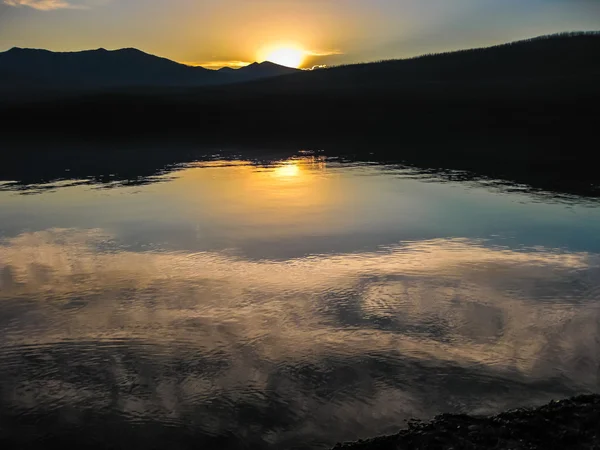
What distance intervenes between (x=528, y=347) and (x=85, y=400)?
16.4ft

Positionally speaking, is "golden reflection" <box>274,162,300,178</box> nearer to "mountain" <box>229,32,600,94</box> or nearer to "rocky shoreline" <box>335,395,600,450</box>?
"rocky shoreline" <box>335,395,600,450</box>

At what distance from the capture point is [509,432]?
191 inches

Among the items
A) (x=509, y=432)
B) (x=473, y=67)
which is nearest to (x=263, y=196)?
(x=509, y=432)

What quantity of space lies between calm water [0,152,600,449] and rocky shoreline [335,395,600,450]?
0.29m

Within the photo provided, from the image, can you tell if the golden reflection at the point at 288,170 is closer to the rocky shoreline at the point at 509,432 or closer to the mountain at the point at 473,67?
the rocky shoreline at the point at 509,432

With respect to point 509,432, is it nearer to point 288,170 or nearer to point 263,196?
point 263,196

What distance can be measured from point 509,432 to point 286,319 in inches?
138

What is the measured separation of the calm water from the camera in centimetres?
556

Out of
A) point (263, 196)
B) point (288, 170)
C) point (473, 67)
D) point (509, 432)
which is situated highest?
point (473, 67)

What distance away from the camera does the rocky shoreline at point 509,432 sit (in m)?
4.67

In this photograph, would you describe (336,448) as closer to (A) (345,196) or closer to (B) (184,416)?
(B) (184,416)

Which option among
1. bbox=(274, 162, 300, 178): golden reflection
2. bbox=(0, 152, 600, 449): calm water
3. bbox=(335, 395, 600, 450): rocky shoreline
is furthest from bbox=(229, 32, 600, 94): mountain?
bbox=(335, 395, 600, 450): rocky shoreline

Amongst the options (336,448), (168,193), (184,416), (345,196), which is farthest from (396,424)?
(168,193)

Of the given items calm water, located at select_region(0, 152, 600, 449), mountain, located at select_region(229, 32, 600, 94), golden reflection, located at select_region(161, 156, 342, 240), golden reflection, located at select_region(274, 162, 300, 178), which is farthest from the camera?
mountain, located at select_region(229, 32, 600, 94)
